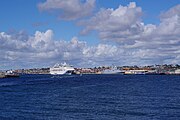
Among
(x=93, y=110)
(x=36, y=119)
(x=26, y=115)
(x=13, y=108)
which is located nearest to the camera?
(x=36, y=119)

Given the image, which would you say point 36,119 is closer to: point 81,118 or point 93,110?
point 81,118

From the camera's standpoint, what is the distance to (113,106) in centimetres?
7850

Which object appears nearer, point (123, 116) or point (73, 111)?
point (123, 116)

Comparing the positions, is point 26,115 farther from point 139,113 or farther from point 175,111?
point 175,111

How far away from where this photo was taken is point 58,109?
7456 cm

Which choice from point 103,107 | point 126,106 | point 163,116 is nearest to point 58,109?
point 103,107

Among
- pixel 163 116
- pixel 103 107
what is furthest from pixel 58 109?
pixel 163 116

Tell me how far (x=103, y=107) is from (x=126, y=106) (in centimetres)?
493

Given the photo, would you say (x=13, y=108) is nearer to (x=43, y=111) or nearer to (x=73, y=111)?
(x=43, y=111)

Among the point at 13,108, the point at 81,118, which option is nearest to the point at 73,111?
the point at 81,118

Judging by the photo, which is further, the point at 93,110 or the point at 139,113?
the point at 93,110

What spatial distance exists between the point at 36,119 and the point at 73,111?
1021 cm

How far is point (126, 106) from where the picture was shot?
256 ft

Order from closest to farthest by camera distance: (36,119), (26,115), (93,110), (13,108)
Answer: (36,119) → (26,115) → (93,110) → (13,108)
